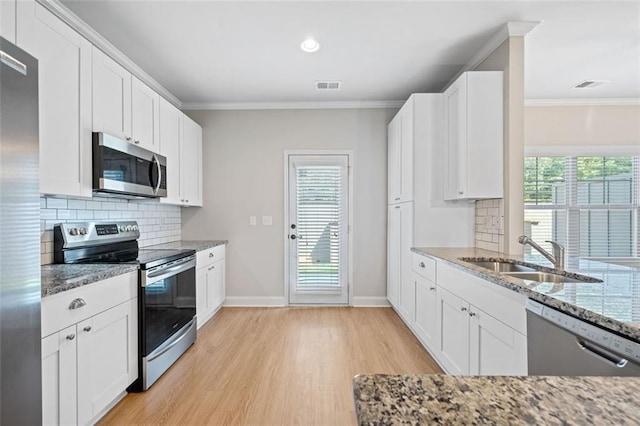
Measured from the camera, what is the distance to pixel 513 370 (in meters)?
1.56

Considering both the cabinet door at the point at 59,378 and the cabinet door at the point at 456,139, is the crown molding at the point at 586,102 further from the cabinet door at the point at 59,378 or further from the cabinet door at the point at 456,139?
the cabinet door at the point at 59,378

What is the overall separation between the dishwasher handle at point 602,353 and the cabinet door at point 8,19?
272 centimetres

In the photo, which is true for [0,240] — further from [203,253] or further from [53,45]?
[203,253]

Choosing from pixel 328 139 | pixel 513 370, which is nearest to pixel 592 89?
pixel 328 139

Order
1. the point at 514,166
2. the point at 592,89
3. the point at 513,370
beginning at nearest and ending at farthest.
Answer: the point at 513,370 → the point at 514,166 → the point at 592,89

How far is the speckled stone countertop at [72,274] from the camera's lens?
151cm

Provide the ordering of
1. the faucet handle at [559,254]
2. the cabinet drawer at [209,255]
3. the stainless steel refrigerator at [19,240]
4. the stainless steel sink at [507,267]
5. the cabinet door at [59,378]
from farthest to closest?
the cabinet drawer at [209,255] → the stainless steel sink at [507,267] → the faucet handle at [559,254] → the cabinet door at [59,378] → the stainless steel refrigerator at [19,240]

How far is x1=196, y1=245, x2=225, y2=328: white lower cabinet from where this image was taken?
329 cm

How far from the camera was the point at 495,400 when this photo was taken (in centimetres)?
53

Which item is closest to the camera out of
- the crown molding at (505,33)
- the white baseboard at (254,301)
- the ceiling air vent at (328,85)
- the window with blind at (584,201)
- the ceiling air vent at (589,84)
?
the crown molding at (505,33)

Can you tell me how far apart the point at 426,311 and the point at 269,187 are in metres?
2.44

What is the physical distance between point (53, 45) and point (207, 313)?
265cm

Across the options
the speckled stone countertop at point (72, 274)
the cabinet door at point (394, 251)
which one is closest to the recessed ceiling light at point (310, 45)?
the cabinet door at point (394, 251)

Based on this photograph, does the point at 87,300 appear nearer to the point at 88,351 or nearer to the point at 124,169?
the point at 88,351
